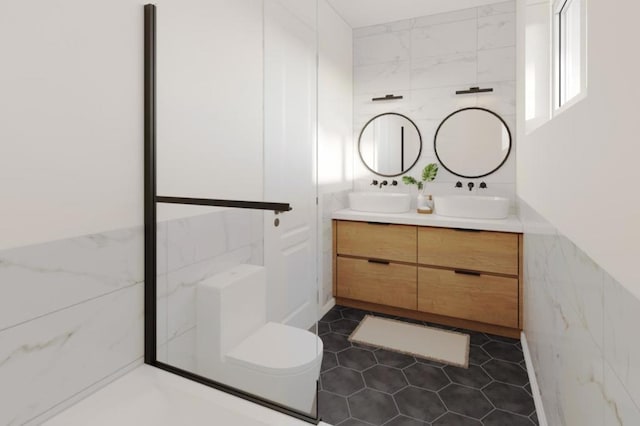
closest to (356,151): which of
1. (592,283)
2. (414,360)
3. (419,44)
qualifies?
(419,44)

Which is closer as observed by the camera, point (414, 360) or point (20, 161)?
point (20, 161)

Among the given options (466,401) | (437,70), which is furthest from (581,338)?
(437,70)

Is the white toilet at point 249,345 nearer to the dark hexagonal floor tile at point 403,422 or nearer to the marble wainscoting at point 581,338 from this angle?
the dark hexagonal floor tile at point 403,422

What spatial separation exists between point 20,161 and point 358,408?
5.99ft

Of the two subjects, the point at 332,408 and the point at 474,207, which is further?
the point at 474,207

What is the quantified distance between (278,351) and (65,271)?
0.85 metres

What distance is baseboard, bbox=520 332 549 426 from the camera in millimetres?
1792

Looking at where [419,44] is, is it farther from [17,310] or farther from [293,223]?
[17,310]

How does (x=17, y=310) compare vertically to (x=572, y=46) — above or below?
below

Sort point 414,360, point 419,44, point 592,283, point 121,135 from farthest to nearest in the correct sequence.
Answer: point 419,44, point 414,360, point 121,135, point 592,283

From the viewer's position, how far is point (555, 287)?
1524 mm

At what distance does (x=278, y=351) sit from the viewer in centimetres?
155

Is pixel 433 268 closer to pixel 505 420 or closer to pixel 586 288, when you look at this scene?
pixel 505 420

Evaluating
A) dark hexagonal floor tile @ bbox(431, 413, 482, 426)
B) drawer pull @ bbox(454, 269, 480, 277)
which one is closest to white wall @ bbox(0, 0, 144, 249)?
dark hexagonal floor tile @ bbox(431, 413, 482, 426)
